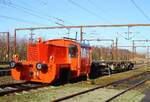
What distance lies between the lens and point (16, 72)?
1834 centimetres

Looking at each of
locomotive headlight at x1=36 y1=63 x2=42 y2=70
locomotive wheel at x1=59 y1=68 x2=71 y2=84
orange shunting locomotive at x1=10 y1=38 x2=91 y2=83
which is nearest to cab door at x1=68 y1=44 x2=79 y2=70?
orange shunting locomotive at x1=10 y1=38 x2=91 y2=83

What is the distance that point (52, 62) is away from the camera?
1780 centimetres

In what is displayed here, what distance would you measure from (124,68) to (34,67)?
101 feet

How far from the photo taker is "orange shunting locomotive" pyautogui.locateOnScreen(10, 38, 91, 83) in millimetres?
17547

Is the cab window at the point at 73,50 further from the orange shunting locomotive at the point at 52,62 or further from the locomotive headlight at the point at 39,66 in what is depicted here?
the locomotive headlight at the point at 39,66

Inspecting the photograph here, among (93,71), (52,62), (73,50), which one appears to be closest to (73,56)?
(73,50)

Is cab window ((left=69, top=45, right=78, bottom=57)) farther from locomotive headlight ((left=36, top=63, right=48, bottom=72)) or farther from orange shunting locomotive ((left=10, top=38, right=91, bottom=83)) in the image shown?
locomotive headlight ((left=36, top=63, right=48, bottom=72))

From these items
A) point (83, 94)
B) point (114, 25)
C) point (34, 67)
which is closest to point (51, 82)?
point (34, 67)

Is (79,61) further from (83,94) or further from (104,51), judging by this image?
(104,51)

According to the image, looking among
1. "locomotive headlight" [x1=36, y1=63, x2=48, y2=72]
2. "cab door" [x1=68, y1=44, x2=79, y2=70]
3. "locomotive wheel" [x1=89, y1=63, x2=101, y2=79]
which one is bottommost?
"locomotive wheel" [x1=89, y1=63, x2=101, y2=79]

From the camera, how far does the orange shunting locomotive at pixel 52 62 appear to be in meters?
17.5

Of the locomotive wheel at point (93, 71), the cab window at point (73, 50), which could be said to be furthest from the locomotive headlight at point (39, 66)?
the locomotive wheel at point (93, 71)

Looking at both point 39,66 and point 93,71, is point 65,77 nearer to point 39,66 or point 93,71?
point 39,66

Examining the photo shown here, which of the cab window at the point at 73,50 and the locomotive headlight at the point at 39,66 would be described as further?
the cab window at the point at 73,50
